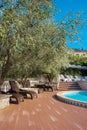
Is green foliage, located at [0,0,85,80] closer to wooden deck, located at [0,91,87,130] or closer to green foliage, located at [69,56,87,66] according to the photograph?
wooden deck, located at [0,91,87,130]

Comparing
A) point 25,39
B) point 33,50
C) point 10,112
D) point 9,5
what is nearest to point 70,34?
point 33,50

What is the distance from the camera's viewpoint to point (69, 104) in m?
12.0

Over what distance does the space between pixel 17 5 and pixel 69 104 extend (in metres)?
7.08

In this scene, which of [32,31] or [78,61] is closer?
[32,31]

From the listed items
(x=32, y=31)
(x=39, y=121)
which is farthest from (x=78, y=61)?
(x=39, y=121)

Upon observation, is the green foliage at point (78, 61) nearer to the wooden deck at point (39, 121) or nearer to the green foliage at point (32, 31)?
the green foliage at point (32, 31)

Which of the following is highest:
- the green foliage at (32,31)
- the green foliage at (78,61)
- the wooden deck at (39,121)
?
the green foliage at (78,61)

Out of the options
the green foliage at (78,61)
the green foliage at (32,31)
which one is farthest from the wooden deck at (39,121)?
the green foliage at (78,61)

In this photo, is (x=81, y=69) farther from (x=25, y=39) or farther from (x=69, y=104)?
(x=25, y=39)

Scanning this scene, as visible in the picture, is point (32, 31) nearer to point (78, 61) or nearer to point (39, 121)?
point (39, 121)

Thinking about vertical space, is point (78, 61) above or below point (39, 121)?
above

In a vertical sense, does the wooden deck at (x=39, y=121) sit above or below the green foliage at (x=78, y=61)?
below

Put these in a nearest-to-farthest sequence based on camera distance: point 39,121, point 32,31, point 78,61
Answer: point 39,121 < point 32,31 < point 78,61

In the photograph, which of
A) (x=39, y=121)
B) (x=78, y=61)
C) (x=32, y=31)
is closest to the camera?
(x=39, y=121)
